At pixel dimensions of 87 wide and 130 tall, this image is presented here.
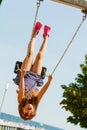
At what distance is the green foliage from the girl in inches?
898

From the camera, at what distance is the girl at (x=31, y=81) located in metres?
10.7

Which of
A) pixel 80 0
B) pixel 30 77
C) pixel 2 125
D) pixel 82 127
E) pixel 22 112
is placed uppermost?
pixel 80 0

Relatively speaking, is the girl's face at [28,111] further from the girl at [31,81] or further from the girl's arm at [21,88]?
the girl's arm at [21,88]

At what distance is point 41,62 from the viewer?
37.6 feet

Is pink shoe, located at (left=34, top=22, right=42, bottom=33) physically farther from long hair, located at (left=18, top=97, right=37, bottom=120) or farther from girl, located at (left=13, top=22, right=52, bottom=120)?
long hair, located at (left=18, top=97, right=37, bottom=120)

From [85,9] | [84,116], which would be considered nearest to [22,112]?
[85,9]

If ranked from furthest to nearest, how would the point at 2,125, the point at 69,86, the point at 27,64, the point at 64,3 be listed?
1. the point at 2,125
2. the point at 69,86
3. the point at 27,64
4. the point at 64,3

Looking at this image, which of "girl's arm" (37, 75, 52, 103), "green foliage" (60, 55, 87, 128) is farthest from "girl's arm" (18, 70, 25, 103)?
"green foliage" (60, 55, 87, 128)

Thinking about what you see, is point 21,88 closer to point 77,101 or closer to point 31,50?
point 31,50

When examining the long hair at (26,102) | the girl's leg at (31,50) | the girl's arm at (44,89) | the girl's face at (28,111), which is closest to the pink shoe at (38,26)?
the girl's leg at (31,50)

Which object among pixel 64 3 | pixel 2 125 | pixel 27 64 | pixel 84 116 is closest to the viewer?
pixel 64 3

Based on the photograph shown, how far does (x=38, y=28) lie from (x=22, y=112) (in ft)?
7.61

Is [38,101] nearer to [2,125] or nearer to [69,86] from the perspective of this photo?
[69,86]

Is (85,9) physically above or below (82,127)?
above
